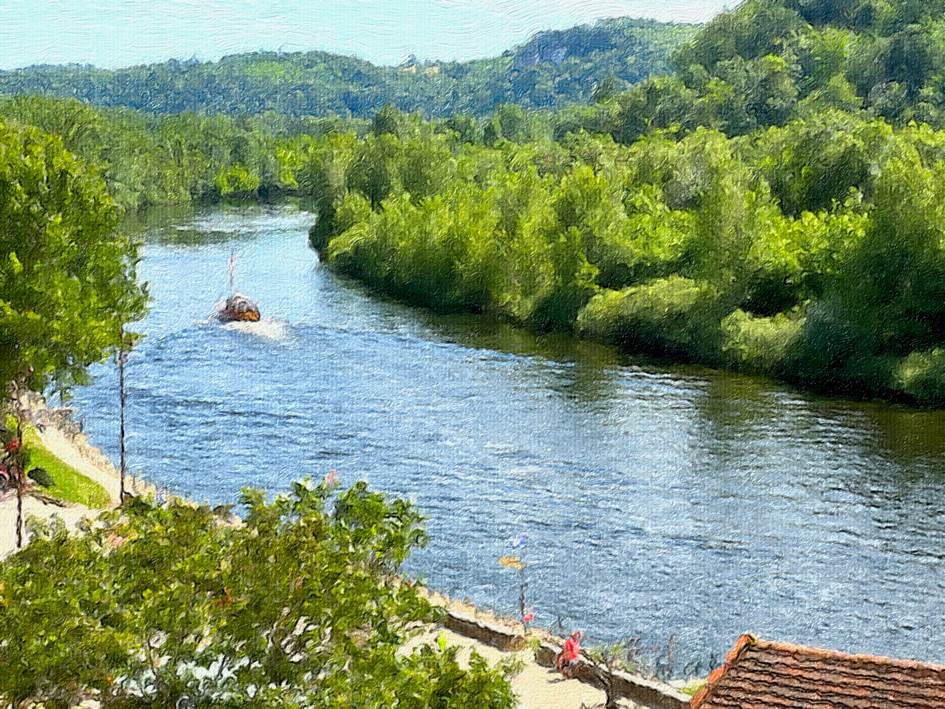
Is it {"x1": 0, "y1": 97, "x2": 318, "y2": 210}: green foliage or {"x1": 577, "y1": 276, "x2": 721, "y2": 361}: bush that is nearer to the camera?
{"x1": 577, "y1": 276, "x2": 721, "y2": 361}: bush

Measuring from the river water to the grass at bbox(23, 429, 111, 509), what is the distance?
3.22 m

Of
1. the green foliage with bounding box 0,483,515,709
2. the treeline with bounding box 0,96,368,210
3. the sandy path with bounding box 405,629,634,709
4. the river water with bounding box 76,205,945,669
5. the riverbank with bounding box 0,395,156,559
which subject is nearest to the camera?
the green foliage with bounding box 0,483,515,709

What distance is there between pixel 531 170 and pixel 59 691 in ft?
263

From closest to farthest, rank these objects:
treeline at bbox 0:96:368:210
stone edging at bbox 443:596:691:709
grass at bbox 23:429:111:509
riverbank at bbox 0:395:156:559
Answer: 1. stone edging at bbox 443:596:691:709
2. riverbank at bbox 0:395:156:559
3. grass at bbox 23:429:111:509
4. treeline at bbox 0:96:368:210

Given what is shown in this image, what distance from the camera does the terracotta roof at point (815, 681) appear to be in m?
14.3

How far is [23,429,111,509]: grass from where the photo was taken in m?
39.5

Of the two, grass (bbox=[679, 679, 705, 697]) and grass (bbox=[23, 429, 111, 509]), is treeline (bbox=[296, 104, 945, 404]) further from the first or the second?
grass (bbox=[23, 429, 111, 509])

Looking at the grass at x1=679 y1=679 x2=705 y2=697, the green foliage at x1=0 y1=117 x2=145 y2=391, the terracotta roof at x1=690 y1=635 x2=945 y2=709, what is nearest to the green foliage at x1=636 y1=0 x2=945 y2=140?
the green foliage at x1=0 y1=117 x2=145 y2=391

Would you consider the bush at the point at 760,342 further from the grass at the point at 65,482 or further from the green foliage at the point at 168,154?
the green foliage at the point at 168,154

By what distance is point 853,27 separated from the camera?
163 m

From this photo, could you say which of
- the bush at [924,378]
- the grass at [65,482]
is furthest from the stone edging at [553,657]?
the bush at [924,378]

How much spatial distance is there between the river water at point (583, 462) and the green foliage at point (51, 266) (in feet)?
33.3

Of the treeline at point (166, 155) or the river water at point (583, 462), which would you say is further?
the treeline at point (166, 155)

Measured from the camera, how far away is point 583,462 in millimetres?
46312
